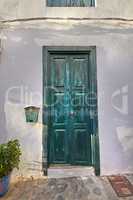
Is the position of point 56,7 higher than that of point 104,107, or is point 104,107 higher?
point 56,7

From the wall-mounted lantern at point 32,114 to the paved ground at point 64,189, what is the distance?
1.18 metres

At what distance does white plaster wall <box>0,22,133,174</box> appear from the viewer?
5.24 metres

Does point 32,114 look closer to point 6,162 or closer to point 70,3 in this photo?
point 6,162

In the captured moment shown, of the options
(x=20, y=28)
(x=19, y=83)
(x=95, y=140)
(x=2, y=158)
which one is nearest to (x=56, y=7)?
(x=20, y=28)

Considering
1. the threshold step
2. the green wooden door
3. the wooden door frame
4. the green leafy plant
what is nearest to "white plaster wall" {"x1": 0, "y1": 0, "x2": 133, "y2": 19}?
the wooden door frame

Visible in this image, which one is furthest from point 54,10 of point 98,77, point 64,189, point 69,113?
point 64,189

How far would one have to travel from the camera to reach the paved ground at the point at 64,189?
14.1ft

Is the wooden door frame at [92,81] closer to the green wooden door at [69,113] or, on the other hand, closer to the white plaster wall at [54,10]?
the green wooden door at [69,113]

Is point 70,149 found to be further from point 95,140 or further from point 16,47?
point 16,47

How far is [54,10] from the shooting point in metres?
5.39

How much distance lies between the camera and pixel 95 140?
17.4 feet

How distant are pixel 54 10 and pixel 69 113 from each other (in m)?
2.15

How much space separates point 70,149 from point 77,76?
60.2 inches

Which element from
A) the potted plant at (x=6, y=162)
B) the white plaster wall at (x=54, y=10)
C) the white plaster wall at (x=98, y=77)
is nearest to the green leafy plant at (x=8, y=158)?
the potted plant at (x=6, y=162)
